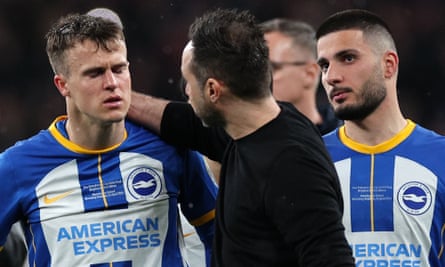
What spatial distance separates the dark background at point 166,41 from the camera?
11.1 metres

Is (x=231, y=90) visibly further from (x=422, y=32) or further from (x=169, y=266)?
(x=422, y=32)

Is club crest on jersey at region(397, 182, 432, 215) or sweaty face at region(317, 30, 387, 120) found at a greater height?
sweaty face at region(317, 30, 387, 120)

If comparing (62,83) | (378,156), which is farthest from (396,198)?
(62,83)

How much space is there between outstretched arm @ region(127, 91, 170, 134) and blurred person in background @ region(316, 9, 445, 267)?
78cm

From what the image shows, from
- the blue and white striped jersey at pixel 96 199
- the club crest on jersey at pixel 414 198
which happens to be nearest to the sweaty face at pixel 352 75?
the club crest on jersey at pixel 414 198

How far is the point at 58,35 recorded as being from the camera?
13.8ft

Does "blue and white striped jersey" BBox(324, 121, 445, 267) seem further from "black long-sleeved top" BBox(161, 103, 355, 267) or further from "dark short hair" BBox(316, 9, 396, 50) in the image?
"black long-sleeved top" BBox(161, 103, 355, 267)

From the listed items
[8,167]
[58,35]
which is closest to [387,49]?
[58,35]

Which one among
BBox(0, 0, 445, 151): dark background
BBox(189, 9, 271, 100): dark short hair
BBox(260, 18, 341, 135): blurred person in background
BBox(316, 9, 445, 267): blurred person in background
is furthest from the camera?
BBox(0, 0, 445, 151): dark background

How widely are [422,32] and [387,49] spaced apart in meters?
7.35

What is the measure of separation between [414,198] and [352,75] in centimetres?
62

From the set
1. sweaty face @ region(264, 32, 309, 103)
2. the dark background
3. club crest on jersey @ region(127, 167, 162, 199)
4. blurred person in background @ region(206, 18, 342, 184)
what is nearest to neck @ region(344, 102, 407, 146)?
club crest on jersey @ region(127, 167, 162, 199)

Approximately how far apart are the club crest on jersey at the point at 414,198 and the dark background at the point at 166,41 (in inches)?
274

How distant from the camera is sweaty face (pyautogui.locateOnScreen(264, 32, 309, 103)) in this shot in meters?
6.69
